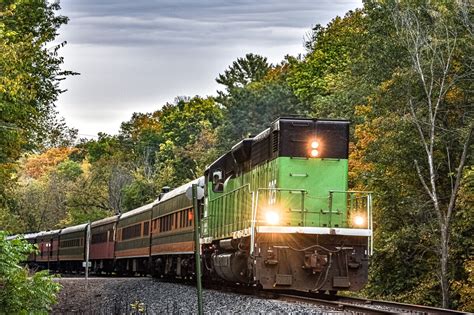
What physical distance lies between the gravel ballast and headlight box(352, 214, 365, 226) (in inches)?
114

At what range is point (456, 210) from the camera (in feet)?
114

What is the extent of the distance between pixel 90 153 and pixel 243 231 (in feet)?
327

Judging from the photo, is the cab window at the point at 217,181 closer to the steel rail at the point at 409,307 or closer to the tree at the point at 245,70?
the steel rail at the point at 409,307

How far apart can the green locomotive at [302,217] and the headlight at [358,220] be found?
0.02 m

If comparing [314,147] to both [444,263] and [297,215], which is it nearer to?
[297,215]

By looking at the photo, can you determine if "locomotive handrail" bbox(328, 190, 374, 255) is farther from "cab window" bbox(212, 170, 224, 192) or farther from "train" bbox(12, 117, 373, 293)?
"cab window" bbox(212, 170, 224, 192)

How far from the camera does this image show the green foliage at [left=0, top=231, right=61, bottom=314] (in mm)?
14211

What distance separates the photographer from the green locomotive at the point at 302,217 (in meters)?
20.3

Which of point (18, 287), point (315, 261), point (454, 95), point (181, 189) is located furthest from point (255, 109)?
point (18, 287)

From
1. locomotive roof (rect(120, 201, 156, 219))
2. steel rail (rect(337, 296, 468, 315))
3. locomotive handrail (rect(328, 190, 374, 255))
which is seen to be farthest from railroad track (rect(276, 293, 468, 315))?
locomotive roof (rect(120, 201, 156, 219))

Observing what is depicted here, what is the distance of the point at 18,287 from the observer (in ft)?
47.0

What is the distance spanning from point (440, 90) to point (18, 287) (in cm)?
2315

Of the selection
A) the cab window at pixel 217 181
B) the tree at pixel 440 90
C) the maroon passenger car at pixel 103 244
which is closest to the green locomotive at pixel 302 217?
the cab window at pixel 217 181

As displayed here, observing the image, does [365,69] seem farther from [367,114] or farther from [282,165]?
[282,165]
